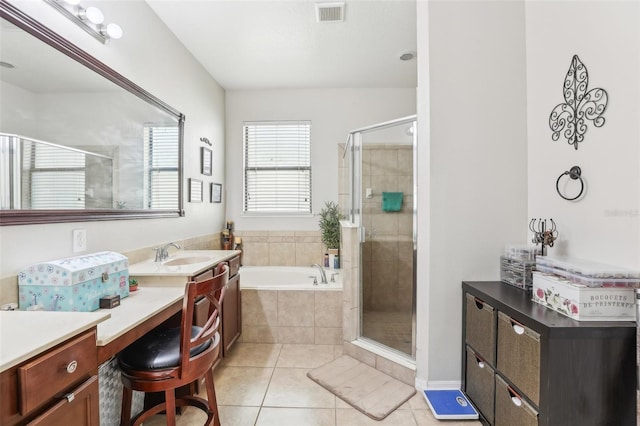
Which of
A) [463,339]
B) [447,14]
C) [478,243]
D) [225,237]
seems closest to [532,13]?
[447,14]

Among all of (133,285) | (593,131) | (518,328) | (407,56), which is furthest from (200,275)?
(407,56)

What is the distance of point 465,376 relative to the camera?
1.86 meters

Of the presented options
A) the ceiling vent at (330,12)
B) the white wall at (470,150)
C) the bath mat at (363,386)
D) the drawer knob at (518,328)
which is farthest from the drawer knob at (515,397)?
the ceiling vent at (330,12)

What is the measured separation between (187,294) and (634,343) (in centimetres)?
184

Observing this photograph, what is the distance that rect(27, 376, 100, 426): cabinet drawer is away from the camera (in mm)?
828

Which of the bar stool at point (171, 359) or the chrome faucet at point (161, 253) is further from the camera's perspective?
the chrome faucet at point (161, 253)

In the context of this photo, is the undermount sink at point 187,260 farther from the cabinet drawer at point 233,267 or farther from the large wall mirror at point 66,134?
the large wall mirror at point 66,134

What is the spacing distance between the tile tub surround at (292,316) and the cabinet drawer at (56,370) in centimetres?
172

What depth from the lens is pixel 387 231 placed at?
98.7 inches

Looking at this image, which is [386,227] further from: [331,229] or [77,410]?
[77,410]

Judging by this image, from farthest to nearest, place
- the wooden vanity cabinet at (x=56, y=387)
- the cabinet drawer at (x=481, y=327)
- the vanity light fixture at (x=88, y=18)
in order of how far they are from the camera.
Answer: the cabinet drawer at (x=481, y=327) < the vanity light fixture at (x=88, y=18) < the wooden vanity cabinet at (x=56, y=387)

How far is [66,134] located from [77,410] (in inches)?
50.6

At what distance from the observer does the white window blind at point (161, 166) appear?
2.21 metres

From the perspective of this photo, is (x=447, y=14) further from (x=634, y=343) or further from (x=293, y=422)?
(x=293, y=422)
